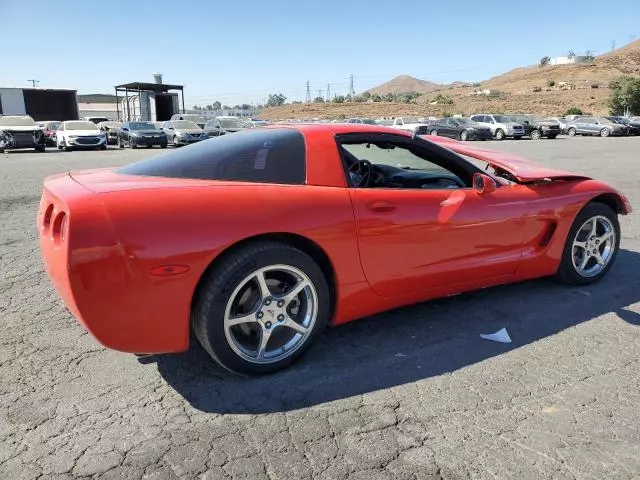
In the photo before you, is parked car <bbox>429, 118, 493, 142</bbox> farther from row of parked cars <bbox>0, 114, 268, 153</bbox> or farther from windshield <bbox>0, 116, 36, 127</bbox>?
windshield <bbox>0, 116, 36, 127</bbox>

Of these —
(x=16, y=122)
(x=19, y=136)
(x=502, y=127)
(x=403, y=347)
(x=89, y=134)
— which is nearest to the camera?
(x=403, y=347)

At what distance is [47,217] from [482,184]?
274cm

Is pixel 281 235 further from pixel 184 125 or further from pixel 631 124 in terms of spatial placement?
pixel 631 124

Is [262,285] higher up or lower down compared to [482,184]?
lower down

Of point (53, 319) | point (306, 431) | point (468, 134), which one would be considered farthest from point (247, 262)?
point (468, 134)

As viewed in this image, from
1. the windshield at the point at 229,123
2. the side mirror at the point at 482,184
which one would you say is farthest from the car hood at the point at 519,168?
the windshield at the point at 229,123

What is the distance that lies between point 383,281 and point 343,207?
54cm

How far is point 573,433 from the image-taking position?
7.91 ft

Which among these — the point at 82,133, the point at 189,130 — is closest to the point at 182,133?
the point at 189,130

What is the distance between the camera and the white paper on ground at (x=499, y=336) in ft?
11.0

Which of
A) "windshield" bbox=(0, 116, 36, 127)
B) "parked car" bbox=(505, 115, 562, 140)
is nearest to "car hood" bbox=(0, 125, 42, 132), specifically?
"windshield" bbox=(0, 116, 36, 127)

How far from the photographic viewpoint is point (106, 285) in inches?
95.8

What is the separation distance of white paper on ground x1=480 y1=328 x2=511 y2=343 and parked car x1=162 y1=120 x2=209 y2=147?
2472 cm

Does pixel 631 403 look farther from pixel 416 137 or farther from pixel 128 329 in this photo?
pixel 128 329
